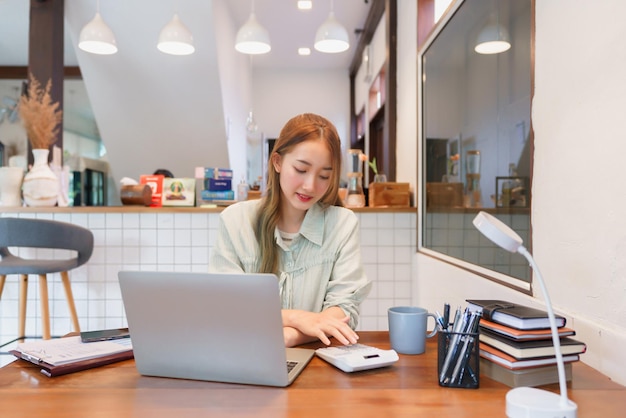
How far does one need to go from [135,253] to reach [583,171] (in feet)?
9.19

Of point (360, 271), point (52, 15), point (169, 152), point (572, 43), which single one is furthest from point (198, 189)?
point (572, 43)

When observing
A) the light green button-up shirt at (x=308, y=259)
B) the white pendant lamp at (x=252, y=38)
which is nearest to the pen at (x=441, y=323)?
the light green button-up shirt at (x=308, y=259)

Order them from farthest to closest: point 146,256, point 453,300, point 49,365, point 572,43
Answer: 1. point 146,256
2. point 453,300
3. point 572,43
4. point 49,365

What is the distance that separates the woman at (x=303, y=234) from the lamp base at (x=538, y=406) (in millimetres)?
705

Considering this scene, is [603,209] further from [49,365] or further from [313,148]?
[49,365]

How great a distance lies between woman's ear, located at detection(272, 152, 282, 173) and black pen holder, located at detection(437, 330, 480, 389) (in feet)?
2.80

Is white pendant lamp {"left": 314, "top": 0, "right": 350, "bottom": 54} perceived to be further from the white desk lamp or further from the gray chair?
the white desk lamp

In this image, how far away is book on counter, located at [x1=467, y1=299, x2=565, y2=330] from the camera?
0.95 meters

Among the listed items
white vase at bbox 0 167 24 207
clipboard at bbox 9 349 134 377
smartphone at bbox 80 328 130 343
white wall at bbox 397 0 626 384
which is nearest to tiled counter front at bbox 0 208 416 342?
white vase at bbox 0 167 24 207

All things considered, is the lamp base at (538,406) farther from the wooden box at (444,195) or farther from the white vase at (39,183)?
the white vase at (39,183)

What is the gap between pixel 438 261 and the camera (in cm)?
274

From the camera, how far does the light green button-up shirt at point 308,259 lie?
1.51 m

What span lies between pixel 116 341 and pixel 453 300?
5.48 ft

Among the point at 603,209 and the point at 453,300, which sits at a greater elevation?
the point at 603,209
